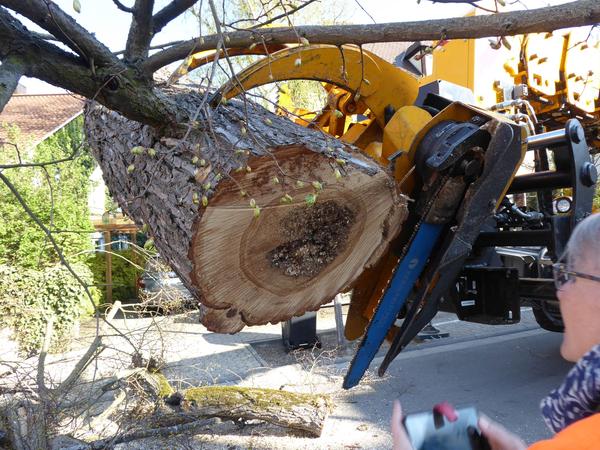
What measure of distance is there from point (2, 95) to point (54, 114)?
1806cm

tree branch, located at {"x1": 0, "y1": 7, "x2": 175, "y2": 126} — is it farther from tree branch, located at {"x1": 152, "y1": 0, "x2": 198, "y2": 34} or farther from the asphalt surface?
the asphalt surface

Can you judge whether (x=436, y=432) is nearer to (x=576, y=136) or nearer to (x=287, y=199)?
(x=287, y=199)

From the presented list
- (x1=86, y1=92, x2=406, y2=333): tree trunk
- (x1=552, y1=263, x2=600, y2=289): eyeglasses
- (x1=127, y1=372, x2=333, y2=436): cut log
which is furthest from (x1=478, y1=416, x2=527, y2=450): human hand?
(x1=127, y1=372, x2=333, y2=436): cut log

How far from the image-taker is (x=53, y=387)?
14.6 ft

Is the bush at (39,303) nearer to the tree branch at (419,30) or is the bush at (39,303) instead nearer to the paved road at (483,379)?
the paved road at (483,379)

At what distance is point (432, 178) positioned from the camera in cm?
248

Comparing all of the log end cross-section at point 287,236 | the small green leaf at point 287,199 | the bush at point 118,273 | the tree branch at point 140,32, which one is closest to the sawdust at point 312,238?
the log end cross-section at point 287,236

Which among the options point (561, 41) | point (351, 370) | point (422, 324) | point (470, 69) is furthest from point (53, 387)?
point (561, 41)

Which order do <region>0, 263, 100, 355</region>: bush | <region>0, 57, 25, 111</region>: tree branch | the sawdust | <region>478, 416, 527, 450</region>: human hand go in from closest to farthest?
<region>478, 416, 527, 450</region>: human hand
<region>0, 57, 25, 111</region>: tree branch
the sawdust
<region>0, 263, 100, 355</region>: bush

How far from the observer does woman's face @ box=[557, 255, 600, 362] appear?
1.06m

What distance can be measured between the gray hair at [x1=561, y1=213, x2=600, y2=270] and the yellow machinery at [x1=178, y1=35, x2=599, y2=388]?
1074mm

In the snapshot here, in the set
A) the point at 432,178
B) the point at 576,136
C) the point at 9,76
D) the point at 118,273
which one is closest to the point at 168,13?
the point at 9,76

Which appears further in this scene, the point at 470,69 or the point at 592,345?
the point at 470,69

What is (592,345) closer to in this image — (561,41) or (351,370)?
(351,370)
